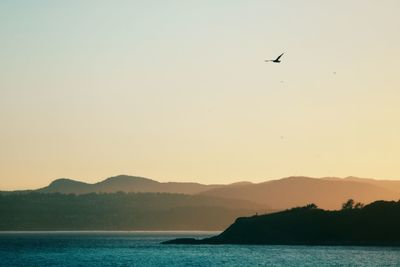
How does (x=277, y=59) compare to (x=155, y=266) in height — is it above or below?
above

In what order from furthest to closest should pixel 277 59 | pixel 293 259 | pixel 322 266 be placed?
pixel 293 259
pixel 322 266
pixel 277 59

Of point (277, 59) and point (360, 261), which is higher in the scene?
point (277, 59)

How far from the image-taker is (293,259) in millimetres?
197250

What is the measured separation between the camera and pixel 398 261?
182 m

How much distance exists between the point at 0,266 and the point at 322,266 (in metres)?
70.4

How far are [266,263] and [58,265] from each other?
46512 mm

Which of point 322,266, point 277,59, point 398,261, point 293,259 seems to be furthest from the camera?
point 293,259

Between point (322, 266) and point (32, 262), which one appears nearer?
point (322, 266)

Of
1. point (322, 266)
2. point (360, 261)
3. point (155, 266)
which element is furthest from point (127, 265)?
point (360, 261)

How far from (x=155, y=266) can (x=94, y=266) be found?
519 inches

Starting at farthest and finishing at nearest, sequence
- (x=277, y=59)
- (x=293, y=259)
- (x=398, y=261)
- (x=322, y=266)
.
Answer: (x=293, y=259)
(x=398, y=261)
(x=322, y=266)
(x=277, y=59)

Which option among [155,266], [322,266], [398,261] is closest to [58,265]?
[155,266]

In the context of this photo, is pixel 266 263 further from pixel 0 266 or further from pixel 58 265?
pixel 0 266

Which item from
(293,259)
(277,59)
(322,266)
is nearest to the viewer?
(277,59)
